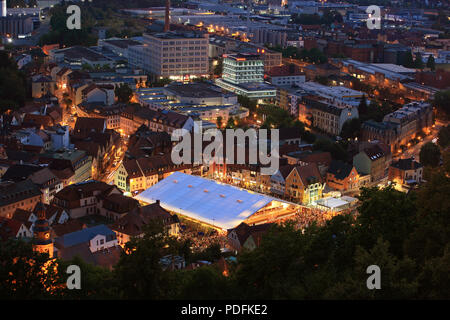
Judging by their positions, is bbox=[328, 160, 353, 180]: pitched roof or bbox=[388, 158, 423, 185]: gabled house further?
bbox=[388, 158, 423, 185]: gabled house

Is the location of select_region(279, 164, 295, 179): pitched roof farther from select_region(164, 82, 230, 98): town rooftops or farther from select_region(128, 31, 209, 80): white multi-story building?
select_region(128, 31, 209, 80): white multi-story building

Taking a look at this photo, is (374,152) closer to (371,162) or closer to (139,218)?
(371,162)

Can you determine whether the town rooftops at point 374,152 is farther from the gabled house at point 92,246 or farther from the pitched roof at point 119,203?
the gabled house at point 92,246

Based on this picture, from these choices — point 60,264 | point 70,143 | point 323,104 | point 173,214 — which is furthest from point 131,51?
point 60,264

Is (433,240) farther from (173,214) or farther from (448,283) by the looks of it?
(173,214)

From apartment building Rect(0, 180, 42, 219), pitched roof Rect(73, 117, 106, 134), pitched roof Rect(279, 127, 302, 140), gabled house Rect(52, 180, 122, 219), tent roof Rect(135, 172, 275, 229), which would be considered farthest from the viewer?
pitched roof Rect(279, 127, 302, 140)

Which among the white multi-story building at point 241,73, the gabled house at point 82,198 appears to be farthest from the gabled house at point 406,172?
the white multi-story building at point 241,73

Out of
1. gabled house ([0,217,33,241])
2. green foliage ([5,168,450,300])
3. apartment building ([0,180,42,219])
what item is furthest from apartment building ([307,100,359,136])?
green foliage ([5,168,450,300])
